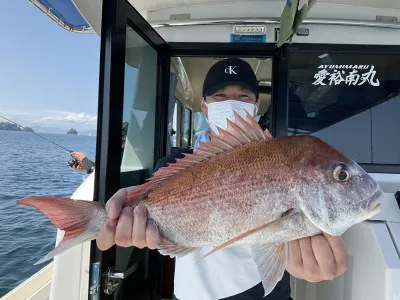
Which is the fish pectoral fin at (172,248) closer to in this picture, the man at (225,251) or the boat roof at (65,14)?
the man at (225,251)

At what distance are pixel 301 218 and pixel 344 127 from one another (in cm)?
238

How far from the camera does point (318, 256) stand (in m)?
1.13

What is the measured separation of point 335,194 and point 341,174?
74 millimetres

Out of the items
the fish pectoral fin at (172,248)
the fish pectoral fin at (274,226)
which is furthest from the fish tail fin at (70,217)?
the fish pectoral fin at (274,226)

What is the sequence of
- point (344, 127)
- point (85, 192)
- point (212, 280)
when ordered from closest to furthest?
point (212, 280), point (85, 192), point (344, 127)

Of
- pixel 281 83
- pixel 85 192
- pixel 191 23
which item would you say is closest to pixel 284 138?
pixel 85 192

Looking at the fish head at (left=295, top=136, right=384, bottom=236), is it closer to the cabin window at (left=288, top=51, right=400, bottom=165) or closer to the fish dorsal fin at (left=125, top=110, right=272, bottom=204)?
the fish dorsal fin at (left=125, top=110, right=272, bottom=204)

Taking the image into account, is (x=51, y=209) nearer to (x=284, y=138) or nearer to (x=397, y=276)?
(x=284, y=138)

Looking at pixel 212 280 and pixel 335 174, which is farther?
pixel 212 280

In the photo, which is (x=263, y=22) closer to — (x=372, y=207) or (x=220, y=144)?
(x=220, y=144)

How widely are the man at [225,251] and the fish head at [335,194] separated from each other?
0.54 feet

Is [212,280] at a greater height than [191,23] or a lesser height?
lesser

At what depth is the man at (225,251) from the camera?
115cm

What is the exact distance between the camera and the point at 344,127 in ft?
10.0
